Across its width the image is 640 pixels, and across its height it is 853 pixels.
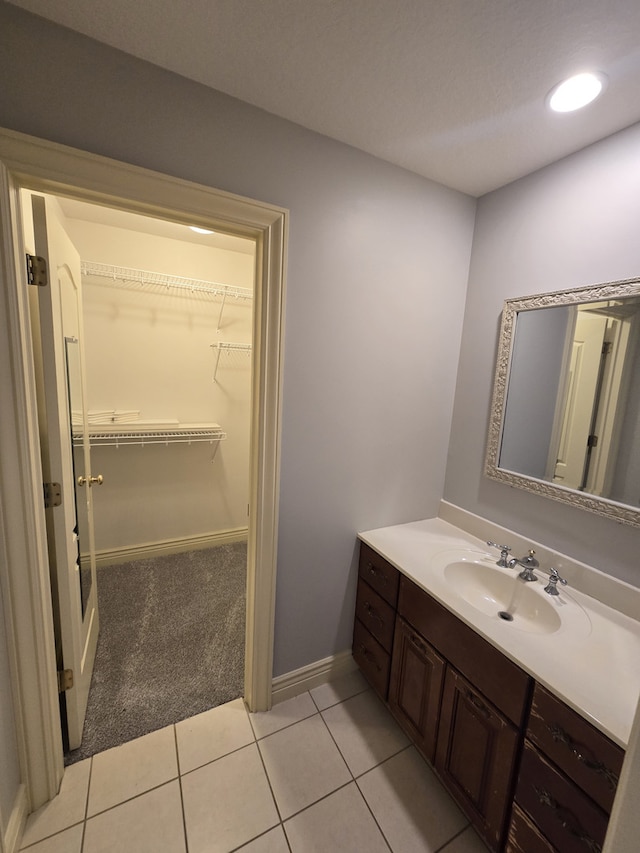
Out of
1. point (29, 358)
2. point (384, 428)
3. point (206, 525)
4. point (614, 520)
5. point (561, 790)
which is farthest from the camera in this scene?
point (206, 525)

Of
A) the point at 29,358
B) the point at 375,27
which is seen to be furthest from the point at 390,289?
the point at 29,358

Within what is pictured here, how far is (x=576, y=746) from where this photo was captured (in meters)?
0.87

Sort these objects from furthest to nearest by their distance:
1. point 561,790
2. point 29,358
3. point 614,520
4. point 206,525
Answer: point 206,525
point 614,520
point 29,358
point 561,790

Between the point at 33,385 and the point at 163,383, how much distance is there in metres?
1.63

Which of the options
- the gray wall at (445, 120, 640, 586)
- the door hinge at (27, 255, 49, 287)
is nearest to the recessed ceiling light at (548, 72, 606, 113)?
the gray wall at (445, 120, 640, 586)

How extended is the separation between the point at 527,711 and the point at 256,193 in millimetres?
1862

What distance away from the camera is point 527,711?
3.21 feet

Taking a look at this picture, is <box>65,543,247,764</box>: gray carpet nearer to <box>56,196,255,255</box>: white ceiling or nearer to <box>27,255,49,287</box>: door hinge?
<box>27,255,49,287</box>: door hinge

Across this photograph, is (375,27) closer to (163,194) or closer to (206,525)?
(163,194)

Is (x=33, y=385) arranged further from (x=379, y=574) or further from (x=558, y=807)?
(x=558, y=807)

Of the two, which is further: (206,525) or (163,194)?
(206,525)

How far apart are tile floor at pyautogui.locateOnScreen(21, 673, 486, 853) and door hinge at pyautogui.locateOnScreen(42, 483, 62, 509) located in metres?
1.05

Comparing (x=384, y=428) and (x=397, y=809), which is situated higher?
(x=384, y=428)

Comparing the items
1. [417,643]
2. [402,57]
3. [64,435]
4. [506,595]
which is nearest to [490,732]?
[417,643]
